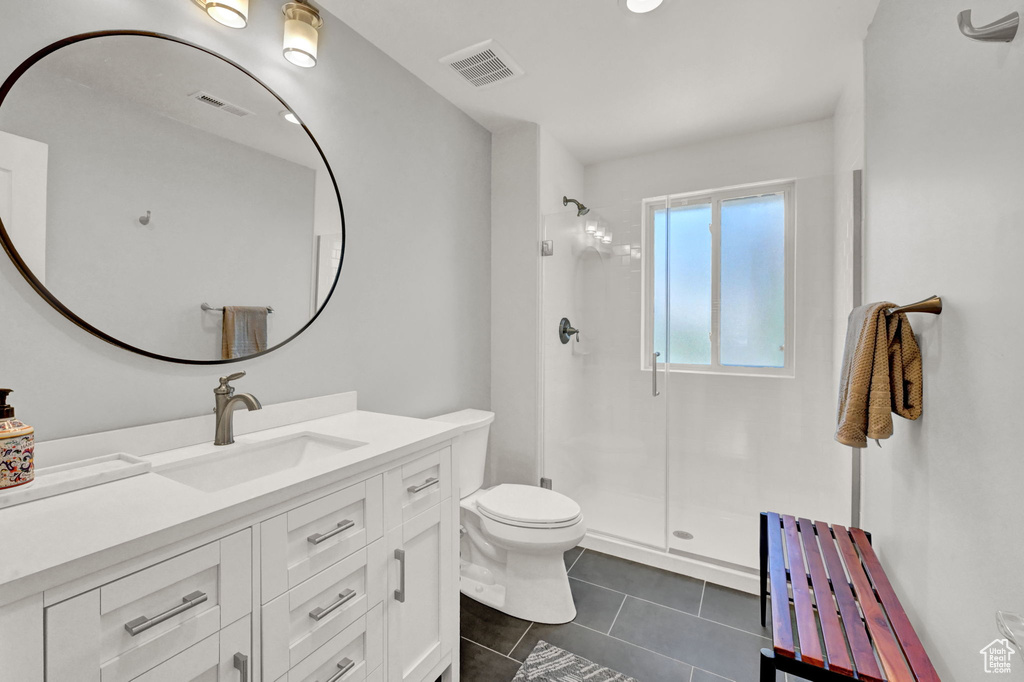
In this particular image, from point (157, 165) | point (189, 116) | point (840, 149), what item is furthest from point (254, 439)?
point (840, 149)

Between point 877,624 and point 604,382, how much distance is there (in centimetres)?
165

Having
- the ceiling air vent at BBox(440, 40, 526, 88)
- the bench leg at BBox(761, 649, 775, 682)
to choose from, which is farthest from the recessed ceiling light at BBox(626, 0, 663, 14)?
the bench leg at BBox(761, 649, 775, 682)

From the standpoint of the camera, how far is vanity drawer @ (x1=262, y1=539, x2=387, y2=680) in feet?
2.97

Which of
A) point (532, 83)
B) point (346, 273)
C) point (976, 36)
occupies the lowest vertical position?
point (346, 273)

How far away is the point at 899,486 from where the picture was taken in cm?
132

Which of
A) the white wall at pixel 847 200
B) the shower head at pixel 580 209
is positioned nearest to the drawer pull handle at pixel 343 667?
the white wall at pixel 847 200

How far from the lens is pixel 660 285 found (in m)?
2.43

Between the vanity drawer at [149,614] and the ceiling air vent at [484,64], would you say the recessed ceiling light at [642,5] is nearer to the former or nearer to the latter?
the ceiling air vent at [484,64]

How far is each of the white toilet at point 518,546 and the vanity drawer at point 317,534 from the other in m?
0.73

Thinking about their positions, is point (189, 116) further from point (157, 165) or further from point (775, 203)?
point (775, 203)

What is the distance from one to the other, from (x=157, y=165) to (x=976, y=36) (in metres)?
1.74

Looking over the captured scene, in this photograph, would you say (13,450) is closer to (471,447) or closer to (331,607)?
(331,607)

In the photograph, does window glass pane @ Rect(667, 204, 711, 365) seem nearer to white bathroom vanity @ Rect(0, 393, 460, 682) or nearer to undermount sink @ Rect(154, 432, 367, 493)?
white bathroom vanity @ Rect(0, 393, 460, 682)
